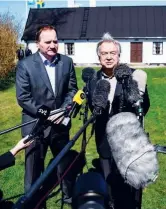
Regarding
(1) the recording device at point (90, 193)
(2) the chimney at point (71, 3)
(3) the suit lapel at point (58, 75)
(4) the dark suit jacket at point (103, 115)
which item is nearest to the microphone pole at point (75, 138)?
(1) the recording device at point (90, 193)

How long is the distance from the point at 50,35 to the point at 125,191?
218 cm

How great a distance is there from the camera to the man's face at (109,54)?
3.86 m

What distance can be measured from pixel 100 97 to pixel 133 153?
0.95 meters

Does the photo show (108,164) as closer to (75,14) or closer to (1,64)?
(1,64)

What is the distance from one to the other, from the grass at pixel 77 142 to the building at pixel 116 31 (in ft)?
60.3

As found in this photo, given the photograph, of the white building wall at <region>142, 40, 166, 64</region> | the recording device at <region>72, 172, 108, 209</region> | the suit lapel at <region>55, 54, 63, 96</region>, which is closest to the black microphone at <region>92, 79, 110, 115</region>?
the recording device at <region>72, 172, 108, 209</region>

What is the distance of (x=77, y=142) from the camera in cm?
872

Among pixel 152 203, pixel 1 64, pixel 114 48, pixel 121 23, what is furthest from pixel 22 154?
pixel 121 23

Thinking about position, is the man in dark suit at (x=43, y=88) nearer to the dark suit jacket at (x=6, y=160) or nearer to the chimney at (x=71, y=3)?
the dark suit jacket at (x=6, y=160)

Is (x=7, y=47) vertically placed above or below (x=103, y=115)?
above

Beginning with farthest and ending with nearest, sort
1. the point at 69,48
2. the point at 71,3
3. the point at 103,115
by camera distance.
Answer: the point at 71,3 → the point at 69,48 → the point at 103,115

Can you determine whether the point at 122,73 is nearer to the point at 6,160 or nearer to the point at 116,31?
the point at 6,160

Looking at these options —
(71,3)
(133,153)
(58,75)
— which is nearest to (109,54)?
(58,75)

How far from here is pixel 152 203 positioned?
5473mm
